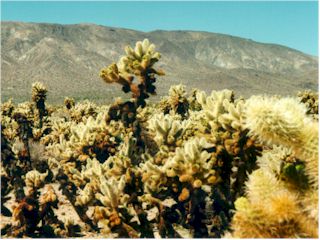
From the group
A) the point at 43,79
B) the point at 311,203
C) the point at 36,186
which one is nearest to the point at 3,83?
the point at 43,79

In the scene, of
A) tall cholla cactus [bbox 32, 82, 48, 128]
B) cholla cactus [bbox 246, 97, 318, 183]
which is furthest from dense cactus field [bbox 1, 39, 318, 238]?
tall cholla cactus [bbox 32, 82, 48, 128]

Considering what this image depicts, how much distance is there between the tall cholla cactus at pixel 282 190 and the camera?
3.92m

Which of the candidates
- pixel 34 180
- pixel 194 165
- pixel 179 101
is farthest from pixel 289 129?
pixel 179 101

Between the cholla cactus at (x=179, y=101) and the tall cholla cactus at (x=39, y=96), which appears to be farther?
the tall cholla cactus at (x=39, y=96)

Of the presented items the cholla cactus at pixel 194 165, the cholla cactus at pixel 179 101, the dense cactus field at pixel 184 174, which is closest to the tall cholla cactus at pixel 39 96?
the cholla cactus at pixel 179 101

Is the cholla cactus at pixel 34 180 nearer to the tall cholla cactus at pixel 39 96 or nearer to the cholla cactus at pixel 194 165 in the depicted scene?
the cholla cactus at pixel 194 165

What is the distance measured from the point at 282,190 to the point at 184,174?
4195 millimetres

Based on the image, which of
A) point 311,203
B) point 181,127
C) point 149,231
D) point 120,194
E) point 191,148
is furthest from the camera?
point 181,127

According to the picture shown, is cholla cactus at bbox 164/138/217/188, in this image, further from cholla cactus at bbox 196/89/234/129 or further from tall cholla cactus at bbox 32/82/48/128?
tall cholla cactus at bbox 32/82/48/128

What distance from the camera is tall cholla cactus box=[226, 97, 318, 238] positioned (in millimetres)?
3918

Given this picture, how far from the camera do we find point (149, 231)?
946 cm

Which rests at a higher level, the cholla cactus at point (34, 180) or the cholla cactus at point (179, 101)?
the cholla cactus at point (179, 101)

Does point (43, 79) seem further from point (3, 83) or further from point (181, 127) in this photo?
point (181, 127)

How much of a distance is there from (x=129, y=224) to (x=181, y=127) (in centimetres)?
252
